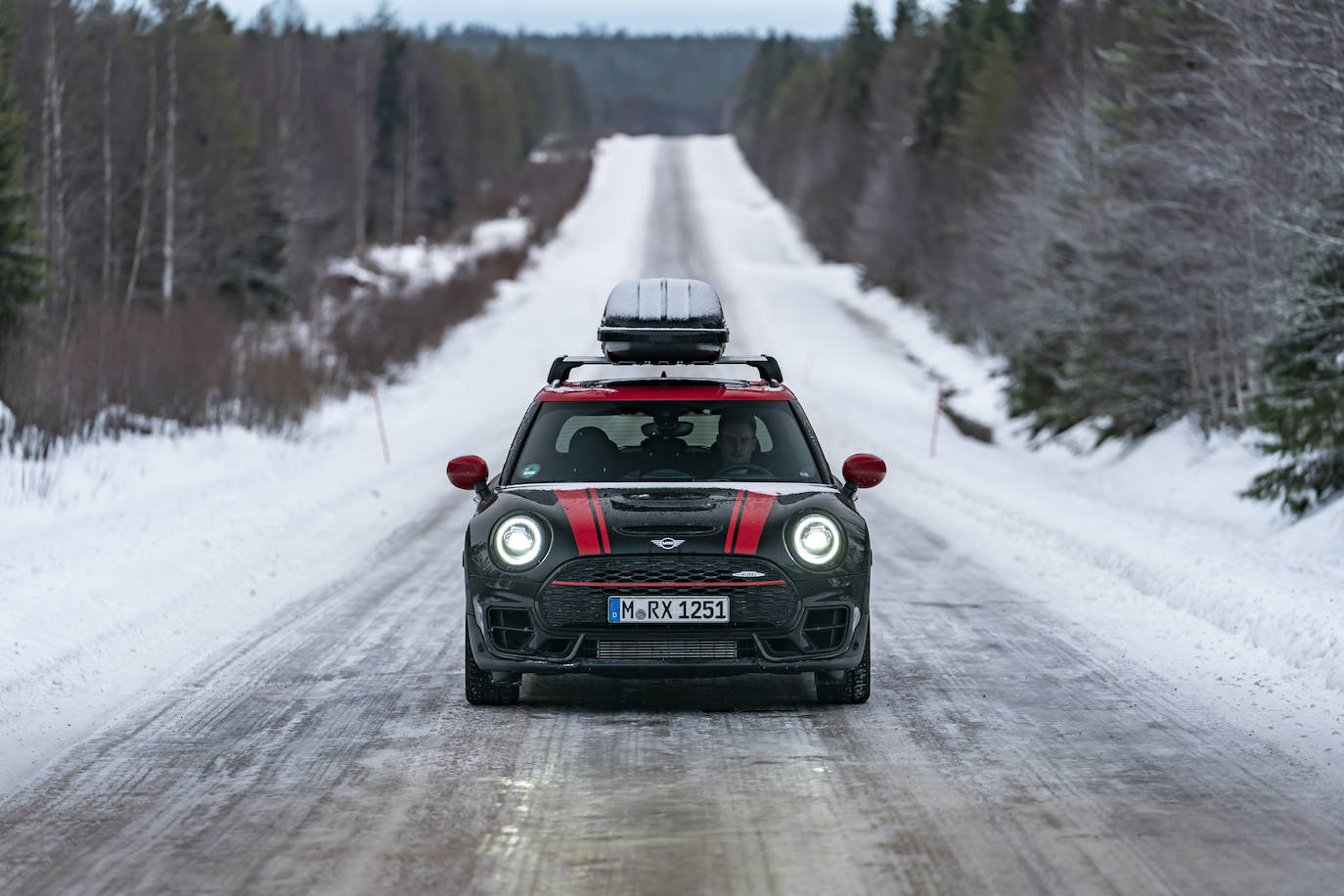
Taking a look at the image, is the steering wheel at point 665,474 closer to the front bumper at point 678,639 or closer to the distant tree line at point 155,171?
the front bumper at point 678,639

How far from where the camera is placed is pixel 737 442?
326 inches

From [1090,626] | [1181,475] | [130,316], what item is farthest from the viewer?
[130,316]

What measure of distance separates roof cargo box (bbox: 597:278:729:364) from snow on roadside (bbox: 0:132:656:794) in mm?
2849

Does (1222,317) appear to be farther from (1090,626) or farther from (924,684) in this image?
(924,684)

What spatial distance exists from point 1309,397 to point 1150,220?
28.6ft

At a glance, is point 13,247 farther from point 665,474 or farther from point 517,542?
point 517,542

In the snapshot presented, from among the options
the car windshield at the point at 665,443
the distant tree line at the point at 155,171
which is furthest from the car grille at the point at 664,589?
the distant tree line at the point at 155,171

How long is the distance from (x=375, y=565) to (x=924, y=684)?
19.3 feet

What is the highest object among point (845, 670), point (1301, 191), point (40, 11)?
point (40, 11)

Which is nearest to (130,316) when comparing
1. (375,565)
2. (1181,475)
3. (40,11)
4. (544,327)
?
(40,11)

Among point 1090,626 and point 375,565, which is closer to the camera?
point 1090,626

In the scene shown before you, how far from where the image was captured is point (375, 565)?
12.6m

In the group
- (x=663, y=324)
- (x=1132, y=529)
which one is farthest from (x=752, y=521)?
(x=1132, y=529)

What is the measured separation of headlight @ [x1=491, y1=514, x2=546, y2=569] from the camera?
23.5 feet
